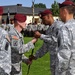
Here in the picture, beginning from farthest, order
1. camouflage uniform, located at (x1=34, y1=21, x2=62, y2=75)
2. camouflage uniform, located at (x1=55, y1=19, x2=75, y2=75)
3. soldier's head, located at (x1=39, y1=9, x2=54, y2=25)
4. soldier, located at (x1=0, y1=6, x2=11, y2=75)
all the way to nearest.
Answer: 1. soldier's head, located at (x1=39, y1=9, x2=54, y2=25)
2. camouflage uniform, located at (x1=34, y1=21, x2=62, y2=75)
3. soldier, located at (x1=0, y1=6, x2=11, y2=75)
4. camouflage uniform, located at (x1=55, y1=19, x2=75, y2=75)

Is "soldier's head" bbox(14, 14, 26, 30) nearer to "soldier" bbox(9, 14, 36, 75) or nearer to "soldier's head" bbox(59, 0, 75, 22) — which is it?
"soldier" bbox(9, 14, 36, 75)

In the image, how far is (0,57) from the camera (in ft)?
18.3

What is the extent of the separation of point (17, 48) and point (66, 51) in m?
1.88

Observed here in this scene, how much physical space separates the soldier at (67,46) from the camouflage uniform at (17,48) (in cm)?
160

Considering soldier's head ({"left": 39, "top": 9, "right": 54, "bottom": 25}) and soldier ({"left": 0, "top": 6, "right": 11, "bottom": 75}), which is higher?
soldier's head ({"left": 39, "top": 9, "right": 54, "bottom": 25})

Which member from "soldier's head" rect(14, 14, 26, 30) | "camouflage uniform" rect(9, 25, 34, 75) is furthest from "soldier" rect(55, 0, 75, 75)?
"soldier's head" rect(14, 14, 26, 30)

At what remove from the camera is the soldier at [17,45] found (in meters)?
6.82

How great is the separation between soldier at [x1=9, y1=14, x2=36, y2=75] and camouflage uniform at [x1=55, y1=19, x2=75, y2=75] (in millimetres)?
1639

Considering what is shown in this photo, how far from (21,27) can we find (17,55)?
1.79ft

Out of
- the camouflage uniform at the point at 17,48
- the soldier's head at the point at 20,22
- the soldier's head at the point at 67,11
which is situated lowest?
the camouflage uniform at the point at 17,48

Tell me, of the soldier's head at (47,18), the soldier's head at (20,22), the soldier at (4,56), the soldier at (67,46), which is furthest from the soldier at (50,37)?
the soldier at (67,46)

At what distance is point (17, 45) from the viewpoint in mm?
6863

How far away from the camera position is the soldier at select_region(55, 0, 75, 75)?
514 centimetres

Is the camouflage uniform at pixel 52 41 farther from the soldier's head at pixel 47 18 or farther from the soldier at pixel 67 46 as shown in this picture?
the soldier at pixel 67 46
